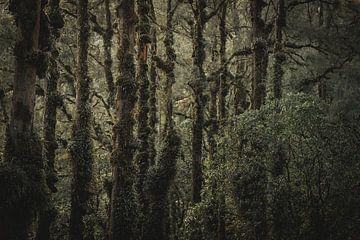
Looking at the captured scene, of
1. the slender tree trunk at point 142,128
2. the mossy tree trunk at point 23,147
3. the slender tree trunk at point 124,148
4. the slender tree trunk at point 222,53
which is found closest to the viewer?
the mossy tree trunk at point 23,147

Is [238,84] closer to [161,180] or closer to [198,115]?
[198,115]

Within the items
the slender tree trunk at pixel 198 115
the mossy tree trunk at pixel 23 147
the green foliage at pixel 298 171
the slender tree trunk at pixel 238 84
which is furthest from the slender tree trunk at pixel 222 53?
the mossy tree trunk at pixel 23 147

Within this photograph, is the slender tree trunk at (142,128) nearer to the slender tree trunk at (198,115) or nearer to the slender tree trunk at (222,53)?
the slender tree trunk at (198,115)

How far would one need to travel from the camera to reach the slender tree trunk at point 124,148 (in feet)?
52.2

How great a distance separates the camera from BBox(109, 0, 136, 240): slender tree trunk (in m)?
15.9

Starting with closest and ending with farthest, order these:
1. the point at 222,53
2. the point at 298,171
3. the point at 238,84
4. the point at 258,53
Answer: the point at 298,171, the point at 258,53, the point at 222,53, the point at 238,84

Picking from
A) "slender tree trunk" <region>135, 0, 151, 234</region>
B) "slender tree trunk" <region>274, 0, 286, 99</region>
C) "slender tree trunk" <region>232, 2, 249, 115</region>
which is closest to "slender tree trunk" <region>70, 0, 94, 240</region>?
"slender tree trunk" <region>135, 0, 151, 234</region>

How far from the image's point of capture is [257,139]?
16234 mm

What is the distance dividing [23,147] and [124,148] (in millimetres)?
6343

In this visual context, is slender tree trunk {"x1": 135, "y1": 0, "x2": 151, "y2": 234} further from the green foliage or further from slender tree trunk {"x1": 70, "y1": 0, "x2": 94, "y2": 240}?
the green foliage

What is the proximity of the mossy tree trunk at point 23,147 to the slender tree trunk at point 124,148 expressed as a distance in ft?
18.0

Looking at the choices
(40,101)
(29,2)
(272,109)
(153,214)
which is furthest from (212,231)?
(40,101)

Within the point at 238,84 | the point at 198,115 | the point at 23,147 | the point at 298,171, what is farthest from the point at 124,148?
the point at 238,84

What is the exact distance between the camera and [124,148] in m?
16.2
